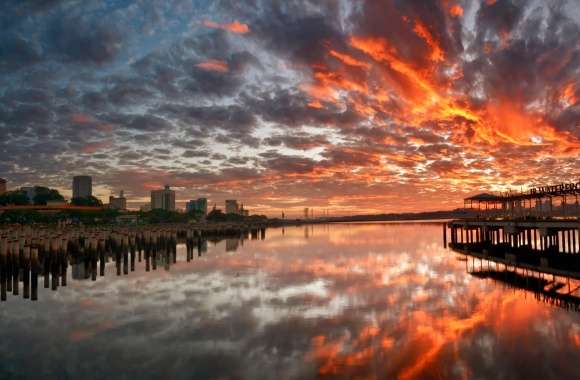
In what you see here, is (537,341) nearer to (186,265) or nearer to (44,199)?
(186,265)

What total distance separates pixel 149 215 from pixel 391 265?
124049 millimetres

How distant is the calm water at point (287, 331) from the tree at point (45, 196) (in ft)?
416

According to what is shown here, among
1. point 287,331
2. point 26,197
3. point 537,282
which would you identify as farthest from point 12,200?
point 537,282

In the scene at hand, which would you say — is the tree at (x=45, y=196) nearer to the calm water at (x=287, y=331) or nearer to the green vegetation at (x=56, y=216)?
the green vegetation at (x=56, y=216)

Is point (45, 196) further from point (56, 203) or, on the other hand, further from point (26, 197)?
point (26, 197)

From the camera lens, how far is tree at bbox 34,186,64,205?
440 ft

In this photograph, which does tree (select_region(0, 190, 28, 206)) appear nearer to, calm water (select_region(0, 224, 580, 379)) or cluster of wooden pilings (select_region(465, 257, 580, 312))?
calm water (select_region(0, 224, 580, 379))

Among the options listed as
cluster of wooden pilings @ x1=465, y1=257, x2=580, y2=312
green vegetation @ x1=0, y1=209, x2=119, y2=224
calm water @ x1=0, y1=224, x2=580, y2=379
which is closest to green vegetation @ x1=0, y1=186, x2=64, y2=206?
green vegetation @ x1=0, y1=209, x2=119, y2=224

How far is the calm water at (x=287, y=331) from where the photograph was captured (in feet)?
41.6

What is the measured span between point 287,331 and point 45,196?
482 ft

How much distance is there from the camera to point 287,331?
16453 millimetres

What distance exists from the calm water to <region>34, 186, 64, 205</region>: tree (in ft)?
416

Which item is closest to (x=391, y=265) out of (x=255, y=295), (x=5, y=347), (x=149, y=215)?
(x=255, y=295)

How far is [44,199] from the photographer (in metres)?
135
